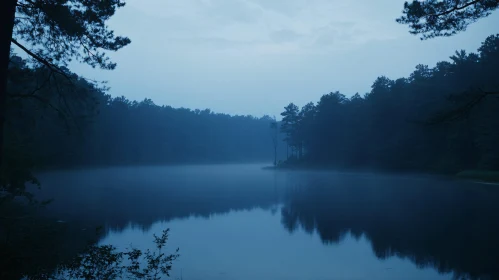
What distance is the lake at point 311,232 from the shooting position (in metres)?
9.24

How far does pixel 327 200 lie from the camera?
2166 centimetres

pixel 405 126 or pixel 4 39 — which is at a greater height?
pixel 405 126

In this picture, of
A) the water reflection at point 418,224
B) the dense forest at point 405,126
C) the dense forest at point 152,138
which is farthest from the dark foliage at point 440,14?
the dense forest at point 152,138

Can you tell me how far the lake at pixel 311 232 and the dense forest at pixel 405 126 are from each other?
11087 millimetres

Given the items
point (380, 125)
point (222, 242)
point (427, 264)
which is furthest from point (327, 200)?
point (380, 125)

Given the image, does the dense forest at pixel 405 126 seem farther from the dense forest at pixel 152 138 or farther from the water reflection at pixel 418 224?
the dense forest at pixel 152 138

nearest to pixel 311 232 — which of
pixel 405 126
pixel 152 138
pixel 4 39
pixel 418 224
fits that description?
pixel 418 224

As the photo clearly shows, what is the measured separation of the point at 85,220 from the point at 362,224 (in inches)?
383

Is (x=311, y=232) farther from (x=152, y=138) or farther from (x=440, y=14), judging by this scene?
(x=152, y=138)

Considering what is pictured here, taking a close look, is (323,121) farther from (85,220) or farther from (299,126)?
(85,220)

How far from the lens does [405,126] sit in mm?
51656

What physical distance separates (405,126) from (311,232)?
138ft

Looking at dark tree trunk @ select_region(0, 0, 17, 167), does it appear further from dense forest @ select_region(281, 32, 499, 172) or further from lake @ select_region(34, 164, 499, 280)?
dense forest @ select_region(281, 32, 499, 172)

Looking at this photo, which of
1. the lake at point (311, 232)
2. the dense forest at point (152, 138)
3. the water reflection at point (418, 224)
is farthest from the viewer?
the dense forest at point (152, 138)
